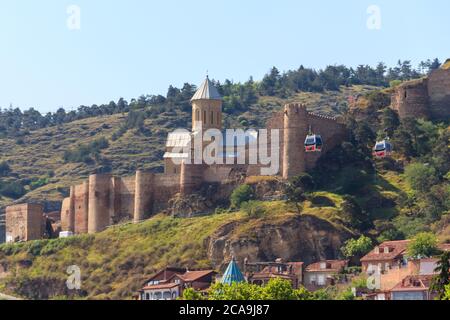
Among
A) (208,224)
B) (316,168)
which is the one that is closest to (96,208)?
(208,224)

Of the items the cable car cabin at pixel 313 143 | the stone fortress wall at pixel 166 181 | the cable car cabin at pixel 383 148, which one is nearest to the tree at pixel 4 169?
the stone fortress wall at pixel 166 181

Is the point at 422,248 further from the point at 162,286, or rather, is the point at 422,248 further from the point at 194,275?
the point at 162,286

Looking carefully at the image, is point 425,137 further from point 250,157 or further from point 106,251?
point 106,251

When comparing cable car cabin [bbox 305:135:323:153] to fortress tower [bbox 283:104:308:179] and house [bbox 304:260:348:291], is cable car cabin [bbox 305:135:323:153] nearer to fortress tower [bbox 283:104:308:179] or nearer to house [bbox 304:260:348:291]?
fortress tower [bbox 283:104:308:179]

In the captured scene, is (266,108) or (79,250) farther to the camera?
(266,108)

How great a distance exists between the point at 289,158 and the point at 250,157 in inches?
112

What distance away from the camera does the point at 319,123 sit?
67.8 metres

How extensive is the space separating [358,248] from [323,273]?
8.30ft

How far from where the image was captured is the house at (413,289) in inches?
1925

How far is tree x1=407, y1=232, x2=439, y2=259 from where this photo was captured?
5500 centimetres

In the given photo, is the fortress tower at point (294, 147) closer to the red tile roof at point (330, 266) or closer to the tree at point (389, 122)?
the tree at point (389, 122)

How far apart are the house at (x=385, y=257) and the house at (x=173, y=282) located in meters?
7.03

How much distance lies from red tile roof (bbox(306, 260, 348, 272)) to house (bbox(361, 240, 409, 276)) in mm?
1060
